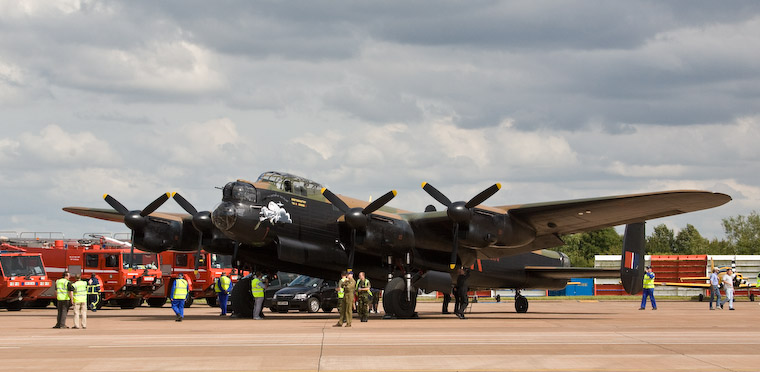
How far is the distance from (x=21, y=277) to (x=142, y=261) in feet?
17.7

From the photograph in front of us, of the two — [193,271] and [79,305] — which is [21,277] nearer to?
[193,271]

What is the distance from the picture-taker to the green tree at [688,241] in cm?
12186

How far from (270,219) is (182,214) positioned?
22.8ft

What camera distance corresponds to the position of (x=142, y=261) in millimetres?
39438

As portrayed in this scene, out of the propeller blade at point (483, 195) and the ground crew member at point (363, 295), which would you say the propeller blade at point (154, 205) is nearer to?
the ground crew member at point (363, 295)

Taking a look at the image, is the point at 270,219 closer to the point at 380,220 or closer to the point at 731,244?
the point at 380,220

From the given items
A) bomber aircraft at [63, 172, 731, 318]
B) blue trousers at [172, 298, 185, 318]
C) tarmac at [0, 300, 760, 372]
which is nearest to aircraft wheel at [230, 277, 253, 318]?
bomber aircraft at [63, 172, 731, 318]

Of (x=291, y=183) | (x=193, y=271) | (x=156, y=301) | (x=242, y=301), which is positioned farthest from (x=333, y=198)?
(x=156, y=301)

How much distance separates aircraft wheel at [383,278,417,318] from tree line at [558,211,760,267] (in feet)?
292

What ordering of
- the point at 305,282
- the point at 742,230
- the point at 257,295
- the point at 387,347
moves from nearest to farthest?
the point at 387,347 < the point at 257,295 < the point at 305,282 < the point at 742,230

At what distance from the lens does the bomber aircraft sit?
1006 inches

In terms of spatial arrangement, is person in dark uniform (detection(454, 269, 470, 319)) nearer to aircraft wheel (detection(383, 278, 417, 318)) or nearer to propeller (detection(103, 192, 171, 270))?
aircraft wheel (detection(383, 278, 417, 318))

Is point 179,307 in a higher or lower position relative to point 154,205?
lower

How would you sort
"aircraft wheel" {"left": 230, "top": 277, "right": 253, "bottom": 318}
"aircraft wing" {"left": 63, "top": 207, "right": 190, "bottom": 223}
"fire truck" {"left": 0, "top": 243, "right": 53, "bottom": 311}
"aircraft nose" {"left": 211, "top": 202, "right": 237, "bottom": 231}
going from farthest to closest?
"fire truck" {"left": 0, "top": 243, "right": 53, "bottom": 311} < "aircraft wing" {"left": 63, "top": 207, "right": 190, "bottom": 223} < "aircraft wheel" {"left": 230, "top": 277, "right": 253, "bottom": 318} < "aircraft nose" {"left": 211, "top": 202, "right": 237, "bottom": 231}
